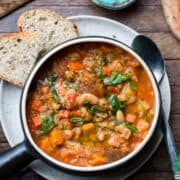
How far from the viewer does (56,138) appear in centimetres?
242

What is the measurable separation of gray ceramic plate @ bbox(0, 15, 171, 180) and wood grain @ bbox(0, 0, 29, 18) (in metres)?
0.29

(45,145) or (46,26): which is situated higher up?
(46,26)

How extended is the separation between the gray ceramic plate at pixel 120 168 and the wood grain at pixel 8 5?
0.29 meters

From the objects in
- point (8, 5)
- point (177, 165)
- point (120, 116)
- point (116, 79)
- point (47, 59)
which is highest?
point (8, 5)

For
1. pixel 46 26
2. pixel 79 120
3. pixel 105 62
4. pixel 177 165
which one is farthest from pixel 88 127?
pixel 46 26

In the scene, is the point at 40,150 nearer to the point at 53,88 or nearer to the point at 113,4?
the point at 53,88

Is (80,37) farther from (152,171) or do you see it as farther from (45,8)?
(152,171)

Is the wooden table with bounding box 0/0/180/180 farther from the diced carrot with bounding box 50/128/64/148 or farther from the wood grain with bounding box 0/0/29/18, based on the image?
the diced carrot with bounding box 50/128/64/148

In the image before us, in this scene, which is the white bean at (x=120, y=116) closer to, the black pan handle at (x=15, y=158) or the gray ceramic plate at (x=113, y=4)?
the black pan handle at (x=15, y=158)

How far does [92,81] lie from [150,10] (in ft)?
1.75

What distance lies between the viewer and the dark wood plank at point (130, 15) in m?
2.77

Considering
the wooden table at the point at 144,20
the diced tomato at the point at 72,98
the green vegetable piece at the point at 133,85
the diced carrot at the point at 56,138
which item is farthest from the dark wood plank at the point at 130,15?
the diced carrot at the point at 56,138

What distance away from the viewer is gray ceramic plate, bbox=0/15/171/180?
252cm

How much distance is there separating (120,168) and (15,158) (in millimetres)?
424
